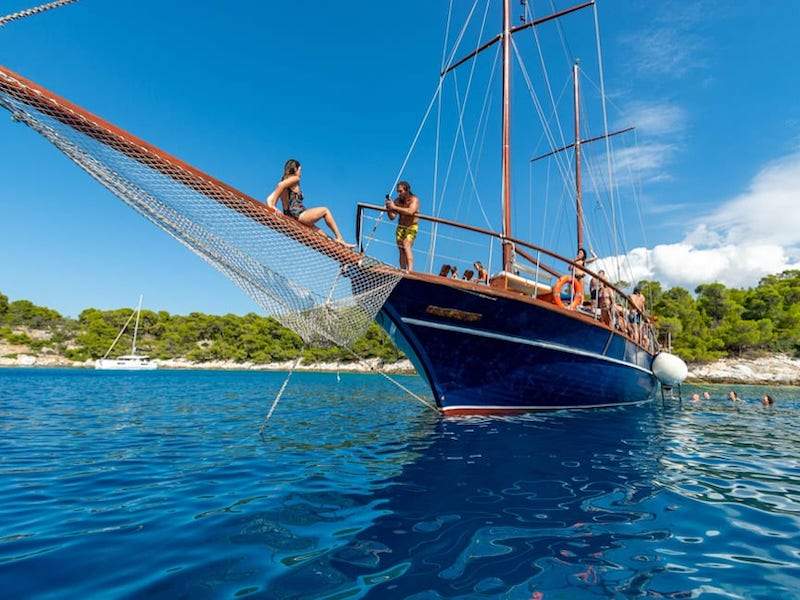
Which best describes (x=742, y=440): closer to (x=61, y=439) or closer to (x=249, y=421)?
(x=249, y=421)

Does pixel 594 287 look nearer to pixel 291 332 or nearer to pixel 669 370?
pixel 669 370

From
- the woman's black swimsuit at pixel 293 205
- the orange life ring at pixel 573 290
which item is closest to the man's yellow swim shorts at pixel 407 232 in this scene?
the woman's black swimsuit at pixel 293 205

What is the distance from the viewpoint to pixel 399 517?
3574 mm

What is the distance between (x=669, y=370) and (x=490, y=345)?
391 inches

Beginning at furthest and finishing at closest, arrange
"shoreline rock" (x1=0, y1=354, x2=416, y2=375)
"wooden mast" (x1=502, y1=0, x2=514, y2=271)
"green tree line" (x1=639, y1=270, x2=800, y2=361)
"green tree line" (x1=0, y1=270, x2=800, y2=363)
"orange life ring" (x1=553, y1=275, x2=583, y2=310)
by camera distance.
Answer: "shoreline rock" (x1=0, y1=354, x2=416, y2=375) < "green tree line" (x1=0, y1=270, x2=800, y2=363) < "green tree line" (x1=639, y1=270, x2=800, y2=361) < "wooden mast" (x1=502, y1=0, x2=514, y2=271) < "orange life ring" (x1=553, y1=275, x2=583, y2=310)

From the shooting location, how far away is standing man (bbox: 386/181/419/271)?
26.0 feet

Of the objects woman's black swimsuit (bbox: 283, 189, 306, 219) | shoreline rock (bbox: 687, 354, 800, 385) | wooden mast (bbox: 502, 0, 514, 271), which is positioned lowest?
shoreline rock (bbox: 687, 354, 800, 385)

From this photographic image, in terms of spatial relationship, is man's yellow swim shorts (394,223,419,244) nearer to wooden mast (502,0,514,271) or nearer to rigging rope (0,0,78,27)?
wooden mast (502,0,514,271)

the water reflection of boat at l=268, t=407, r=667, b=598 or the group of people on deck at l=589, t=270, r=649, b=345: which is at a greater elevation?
the group of people on deck at l=589, t=270, r=649, b=345

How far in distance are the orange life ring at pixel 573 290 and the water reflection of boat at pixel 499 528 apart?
12.5 feet

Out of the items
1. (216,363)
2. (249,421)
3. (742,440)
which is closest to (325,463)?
(249,421)

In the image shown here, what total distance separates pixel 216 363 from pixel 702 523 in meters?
88.1

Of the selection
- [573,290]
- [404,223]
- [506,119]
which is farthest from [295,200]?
[506,119]

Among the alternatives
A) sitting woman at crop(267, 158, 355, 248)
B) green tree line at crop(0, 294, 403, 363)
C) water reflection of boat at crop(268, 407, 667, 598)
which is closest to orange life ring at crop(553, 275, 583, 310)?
water reflection of boat at crop(268, 407, 667, 598)
